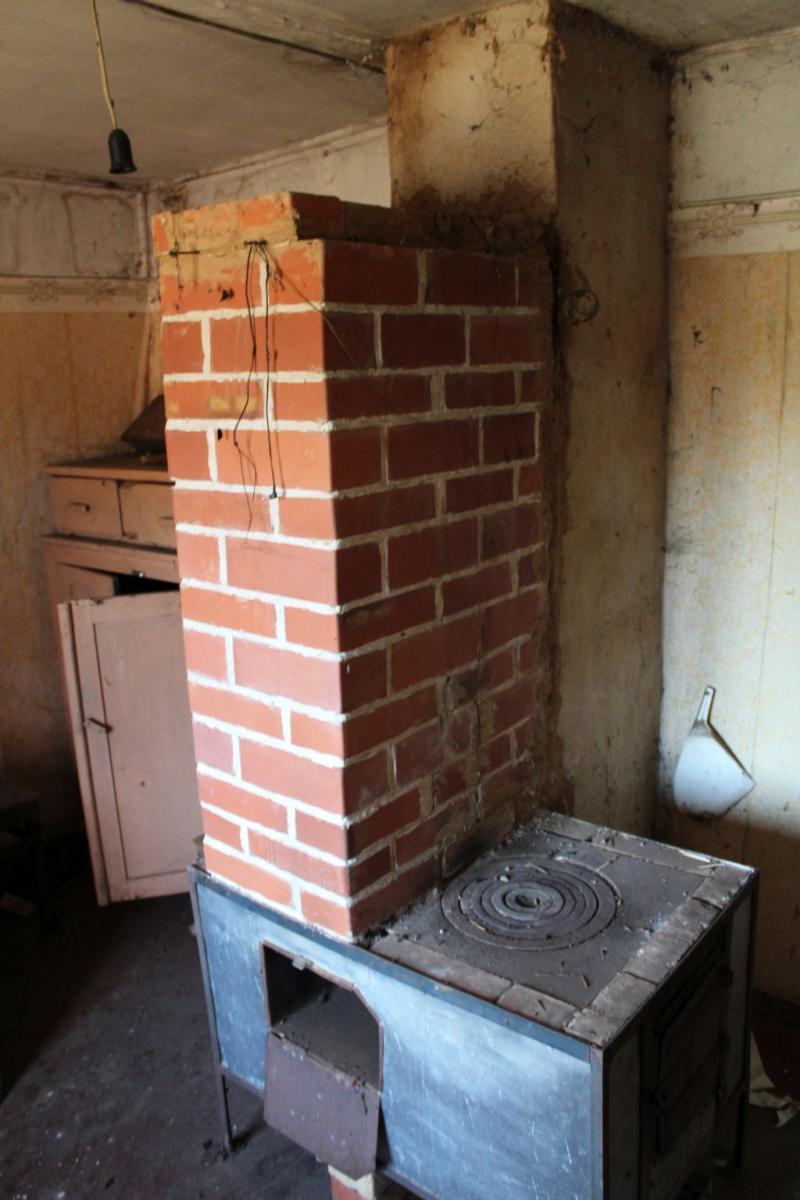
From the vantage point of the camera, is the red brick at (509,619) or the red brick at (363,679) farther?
the red brick at (509,619)

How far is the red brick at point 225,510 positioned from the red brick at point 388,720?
38cm

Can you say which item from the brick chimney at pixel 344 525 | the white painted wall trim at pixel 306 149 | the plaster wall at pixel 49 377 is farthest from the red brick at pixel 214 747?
the plaster wall at pixel 49 377

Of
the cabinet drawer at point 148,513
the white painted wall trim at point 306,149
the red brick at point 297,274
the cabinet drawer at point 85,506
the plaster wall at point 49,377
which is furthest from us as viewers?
the plaster wall at point 49,377

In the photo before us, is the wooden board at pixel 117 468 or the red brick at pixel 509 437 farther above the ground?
the red brick at pixel 509 437

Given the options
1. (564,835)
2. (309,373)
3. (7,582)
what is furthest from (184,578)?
(7,582)

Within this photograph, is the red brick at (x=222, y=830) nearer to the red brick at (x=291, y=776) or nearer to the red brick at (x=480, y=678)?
the red brick at (x=291, y=776)

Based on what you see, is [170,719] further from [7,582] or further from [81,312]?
[81,312]

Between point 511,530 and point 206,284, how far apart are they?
78cm

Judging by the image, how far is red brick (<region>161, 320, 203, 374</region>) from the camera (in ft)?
5.37

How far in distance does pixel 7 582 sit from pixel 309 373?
8.59 ft

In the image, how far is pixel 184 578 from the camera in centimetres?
178

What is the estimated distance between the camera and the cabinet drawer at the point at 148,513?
3.21m

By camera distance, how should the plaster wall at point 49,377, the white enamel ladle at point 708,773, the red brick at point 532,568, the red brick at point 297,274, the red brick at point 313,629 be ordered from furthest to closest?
the plaster wall at point 49,377 → the white enamel ladle at point 708,773 → the red brick at point 532,568 → the red brick at point 313,629 → the red brick at point 297,274

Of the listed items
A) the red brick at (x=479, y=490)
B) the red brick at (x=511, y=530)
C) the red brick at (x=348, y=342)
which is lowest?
the red brick at (x=511, y=530)
